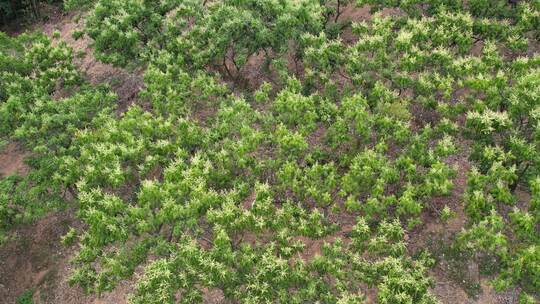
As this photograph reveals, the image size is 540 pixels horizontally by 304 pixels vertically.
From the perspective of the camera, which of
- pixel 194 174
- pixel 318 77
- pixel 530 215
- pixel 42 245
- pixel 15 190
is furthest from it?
pixel 42 245

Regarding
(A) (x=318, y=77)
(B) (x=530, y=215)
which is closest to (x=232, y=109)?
(A) (x=318, y=77)

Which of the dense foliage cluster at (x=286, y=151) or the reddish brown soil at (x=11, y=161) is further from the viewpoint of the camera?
the reddish brown soil at (x=11, y=161)

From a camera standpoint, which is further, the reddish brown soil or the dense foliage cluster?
the reddish brown soil

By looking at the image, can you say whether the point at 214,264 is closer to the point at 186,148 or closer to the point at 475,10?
the point at 186,148

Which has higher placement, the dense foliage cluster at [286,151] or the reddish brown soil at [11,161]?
the dense foliage cluster at [286,151]

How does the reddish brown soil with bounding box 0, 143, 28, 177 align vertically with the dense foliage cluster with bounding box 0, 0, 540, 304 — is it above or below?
below

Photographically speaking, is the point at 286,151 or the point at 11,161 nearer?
the point at 286,151

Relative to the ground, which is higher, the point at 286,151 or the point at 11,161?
the point at 286,151

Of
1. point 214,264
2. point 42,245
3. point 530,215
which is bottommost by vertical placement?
point 42,245
